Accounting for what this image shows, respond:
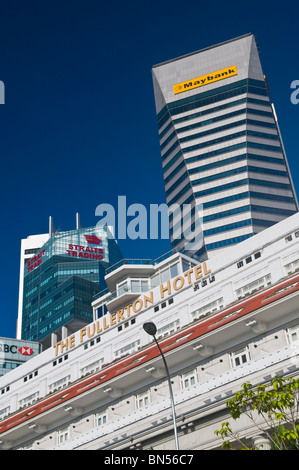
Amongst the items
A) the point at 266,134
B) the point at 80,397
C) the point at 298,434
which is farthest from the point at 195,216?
the point at 298,434

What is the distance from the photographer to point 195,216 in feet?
504

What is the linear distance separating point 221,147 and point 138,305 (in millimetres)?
105745

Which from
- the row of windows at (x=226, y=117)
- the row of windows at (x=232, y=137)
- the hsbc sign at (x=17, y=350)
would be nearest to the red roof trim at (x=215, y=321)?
the hsbc sign at (x=17, y=350)

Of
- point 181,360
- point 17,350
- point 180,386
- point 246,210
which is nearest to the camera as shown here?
point 180,386

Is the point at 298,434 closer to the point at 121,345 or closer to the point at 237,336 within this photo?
the point at 237,336

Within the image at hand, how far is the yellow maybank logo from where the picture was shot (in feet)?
567

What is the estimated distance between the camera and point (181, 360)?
126 feet

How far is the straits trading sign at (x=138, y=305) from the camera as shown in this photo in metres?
57.7

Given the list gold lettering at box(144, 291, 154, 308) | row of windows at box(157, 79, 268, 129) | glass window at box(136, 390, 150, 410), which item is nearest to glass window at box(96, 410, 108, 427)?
glass window at box(136, 390, 150, 410)

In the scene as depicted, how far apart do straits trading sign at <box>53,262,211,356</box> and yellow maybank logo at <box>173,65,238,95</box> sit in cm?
12574

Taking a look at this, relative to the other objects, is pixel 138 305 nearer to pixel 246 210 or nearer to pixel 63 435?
pixel 63 435

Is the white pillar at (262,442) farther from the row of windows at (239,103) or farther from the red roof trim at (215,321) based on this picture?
the row of windows at (239,103)

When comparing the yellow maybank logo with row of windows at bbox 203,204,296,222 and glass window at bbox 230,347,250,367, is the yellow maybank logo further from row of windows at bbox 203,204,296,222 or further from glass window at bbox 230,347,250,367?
glass window at bbox 230,347,250,367

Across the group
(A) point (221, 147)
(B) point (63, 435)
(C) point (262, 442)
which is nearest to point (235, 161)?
(A) point (221, 147)
